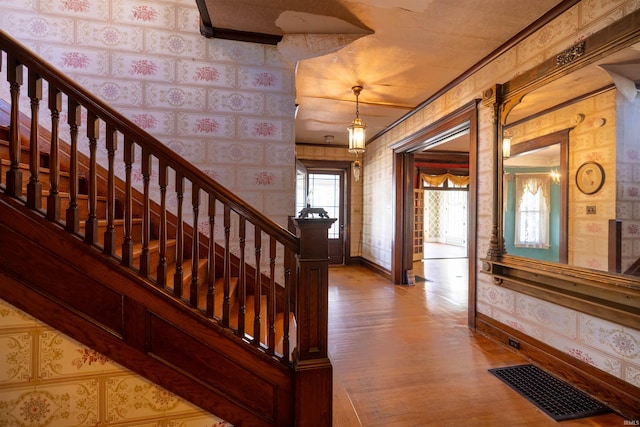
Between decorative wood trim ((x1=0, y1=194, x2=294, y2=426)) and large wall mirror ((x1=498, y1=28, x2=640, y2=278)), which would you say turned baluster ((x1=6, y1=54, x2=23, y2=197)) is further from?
large wall mirror ((x1=498, y1=28, x2=640, y2=278))

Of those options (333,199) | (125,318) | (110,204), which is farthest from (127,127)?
(333,199)

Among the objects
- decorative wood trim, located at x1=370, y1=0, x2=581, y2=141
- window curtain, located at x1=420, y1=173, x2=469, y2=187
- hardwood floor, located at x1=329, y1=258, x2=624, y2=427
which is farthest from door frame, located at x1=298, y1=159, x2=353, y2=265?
decorative wood trim, located at x1=370, y1=0, x2=581, y2=141

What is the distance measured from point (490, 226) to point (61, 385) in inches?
127

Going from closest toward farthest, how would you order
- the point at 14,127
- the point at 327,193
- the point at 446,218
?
the point at 14,127
the point at 327,193
the point at 446,218

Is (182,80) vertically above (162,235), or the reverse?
(182,80)

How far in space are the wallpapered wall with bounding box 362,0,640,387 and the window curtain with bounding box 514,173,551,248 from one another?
0.25 meters

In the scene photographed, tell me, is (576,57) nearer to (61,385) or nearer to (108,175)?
(108,175)

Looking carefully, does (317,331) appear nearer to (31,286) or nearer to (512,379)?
(31,286)

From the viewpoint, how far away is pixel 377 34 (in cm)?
244

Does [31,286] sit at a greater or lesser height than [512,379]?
greater

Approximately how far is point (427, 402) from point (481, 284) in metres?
1.48

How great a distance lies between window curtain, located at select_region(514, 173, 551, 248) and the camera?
2285mm

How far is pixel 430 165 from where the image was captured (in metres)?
6.71

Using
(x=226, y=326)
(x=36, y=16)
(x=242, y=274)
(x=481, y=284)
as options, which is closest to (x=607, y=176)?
(x=481, y=284)
